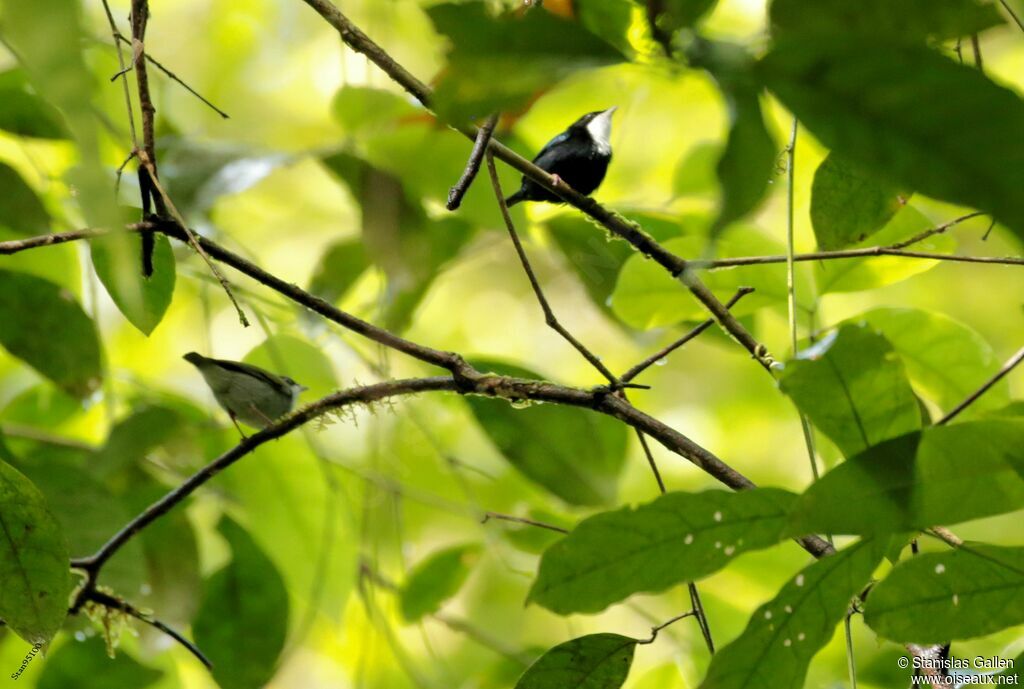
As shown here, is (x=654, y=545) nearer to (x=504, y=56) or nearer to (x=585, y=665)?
(x=585, y=665)

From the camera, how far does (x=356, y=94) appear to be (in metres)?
1.58

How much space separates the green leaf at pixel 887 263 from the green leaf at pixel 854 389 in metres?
0.57

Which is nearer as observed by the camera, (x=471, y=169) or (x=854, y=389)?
(x=854, y=389)

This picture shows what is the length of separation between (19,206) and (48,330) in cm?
18

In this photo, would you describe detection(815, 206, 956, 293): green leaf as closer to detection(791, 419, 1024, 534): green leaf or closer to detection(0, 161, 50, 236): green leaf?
detection(791, 419, 1024, 534): green leaf

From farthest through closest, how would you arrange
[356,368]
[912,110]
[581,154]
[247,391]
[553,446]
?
1. [581,154]
2. [356,368]
3. [247,391]
4. [553,446]
5. [912,110]

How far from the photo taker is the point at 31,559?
0.93 m

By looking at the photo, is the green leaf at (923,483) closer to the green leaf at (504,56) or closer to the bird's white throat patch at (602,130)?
the green leaf at (504,56)

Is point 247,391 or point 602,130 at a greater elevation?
point 602,130

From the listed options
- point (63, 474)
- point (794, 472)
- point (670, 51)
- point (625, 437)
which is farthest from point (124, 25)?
point (794, 472)

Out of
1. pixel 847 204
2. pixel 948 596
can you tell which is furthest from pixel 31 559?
pixel 847 204

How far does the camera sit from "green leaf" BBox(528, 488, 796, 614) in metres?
0.75

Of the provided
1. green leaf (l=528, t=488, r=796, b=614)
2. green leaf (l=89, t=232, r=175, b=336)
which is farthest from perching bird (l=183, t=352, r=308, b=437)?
green leaf (l=528, t=488, r=796, b=614)

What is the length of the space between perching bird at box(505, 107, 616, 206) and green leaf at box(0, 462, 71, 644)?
144cm
